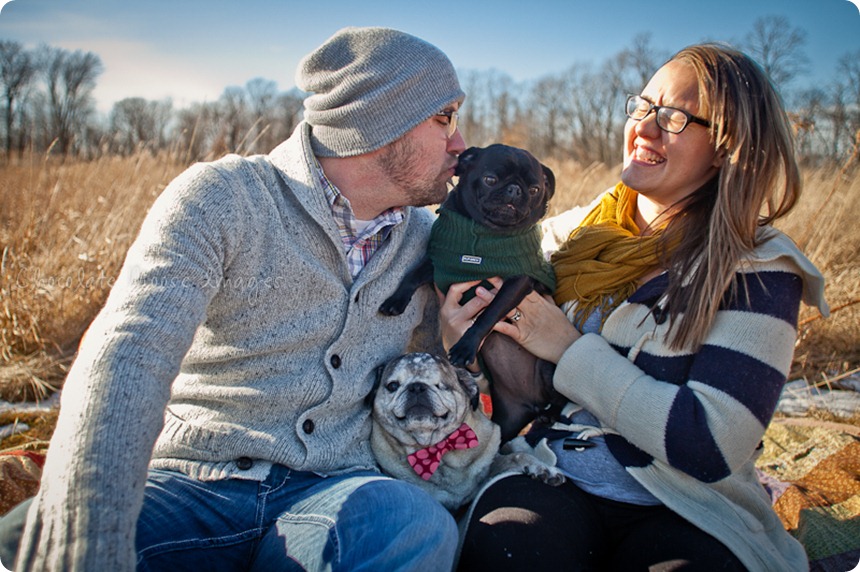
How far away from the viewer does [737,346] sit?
84.2 inches

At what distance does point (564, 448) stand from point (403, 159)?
4.40ft

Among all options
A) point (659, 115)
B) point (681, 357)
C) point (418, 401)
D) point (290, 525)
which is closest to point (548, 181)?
point (659, 115)

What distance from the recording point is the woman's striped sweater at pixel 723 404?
211 cm

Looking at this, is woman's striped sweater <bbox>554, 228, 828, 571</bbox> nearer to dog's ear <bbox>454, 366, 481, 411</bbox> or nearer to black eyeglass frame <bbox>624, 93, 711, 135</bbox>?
black eyeglass frame <bbox>624, 93, 711, 135</bbox>

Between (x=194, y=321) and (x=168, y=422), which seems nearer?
(x=194, y=321)

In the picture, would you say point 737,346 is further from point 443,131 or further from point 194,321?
point 194,321

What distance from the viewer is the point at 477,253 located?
2.86 meters

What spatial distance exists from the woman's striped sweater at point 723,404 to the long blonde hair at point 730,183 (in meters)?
0.07

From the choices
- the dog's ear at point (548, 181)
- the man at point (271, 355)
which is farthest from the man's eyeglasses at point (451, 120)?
the dog's ear at point (548, 181)

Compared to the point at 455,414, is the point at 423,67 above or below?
above

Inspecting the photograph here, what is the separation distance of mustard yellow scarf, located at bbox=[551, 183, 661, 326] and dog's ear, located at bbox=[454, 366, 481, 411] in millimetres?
552

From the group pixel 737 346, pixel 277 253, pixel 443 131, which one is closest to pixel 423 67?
pixel 443 131

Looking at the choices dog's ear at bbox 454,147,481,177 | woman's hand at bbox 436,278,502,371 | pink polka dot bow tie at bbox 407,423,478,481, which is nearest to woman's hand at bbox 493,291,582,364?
woman's hand at bbox 436,278,502,371

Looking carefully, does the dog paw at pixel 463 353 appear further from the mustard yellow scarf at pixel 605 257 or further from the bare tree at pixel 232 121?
the bare tree at pixel 232 121
